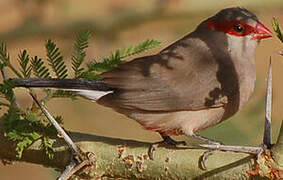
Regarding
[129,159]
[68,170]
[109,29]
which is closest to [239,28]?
[109,29]

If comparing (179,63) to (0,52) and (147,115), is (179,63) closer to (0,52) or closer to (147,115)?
(147,115)

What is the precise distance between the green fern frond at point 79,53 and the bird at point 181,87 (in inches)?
11.6

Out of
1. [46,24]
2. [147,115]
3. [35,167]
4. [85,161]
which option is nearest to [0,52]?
[85,161]

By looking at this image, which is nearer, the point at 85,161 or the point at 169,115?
the point at 85,161

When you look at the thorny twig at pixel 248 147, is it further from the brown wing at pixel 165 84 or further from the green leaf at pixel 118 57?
the brown wing at pixel 165 84

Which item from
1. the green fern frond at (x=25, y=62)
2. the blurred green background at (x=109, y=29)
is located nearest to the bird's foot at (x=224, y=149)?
the green fern frond at (x=25, y=62)

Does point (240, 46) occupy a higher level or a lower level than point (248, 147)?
higher

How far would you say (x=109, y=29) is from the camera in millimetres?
3975

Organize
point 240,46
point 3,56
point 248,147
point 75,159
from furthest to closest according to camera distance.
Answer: point 240,46 < point 3,56 < point 75,159 < point 248,147

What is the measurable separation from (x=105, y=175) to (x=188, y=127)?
727 millimetres

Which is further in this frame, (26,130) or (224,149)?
(26,130)

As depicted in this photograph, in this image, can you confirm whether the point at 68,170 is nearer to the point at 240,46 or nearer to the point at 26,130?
the point at 26,130

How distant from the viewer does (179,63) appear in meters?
3.09

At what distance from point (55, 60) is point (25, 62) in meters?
0.10
